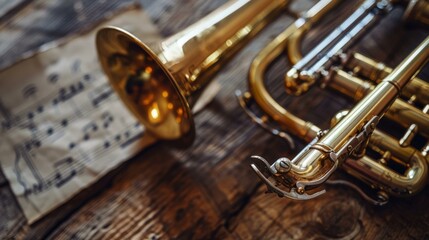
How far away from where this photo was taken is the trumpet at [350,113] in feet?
1.49

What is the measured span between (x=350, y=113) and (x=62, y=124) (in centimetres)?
49

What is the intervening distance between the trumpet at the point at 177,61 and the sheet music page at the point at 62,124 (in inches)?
2.3

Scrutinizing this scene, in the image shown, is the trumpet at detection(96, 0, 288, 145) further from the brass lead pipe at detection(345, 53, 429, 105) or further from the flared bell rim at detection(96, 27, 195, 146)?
the brass lead pipe at detection(345, 53, 429, 105)

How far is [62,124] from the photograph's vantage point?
73 centimetres

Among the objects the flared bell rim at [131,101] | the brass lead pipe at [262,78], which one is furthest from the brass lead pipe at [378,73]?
the flared bell rim at [131,101]

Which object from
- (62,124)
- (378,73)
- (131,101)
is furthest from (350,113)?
(62,124)

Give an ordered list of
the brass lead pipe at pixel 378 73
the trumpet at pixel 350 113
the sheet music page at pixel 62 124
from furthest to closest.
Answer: the sheet music page at pixel 62 124 < the brass lead pipe at pixel 378 73 < the trumpet at pixel 350 113

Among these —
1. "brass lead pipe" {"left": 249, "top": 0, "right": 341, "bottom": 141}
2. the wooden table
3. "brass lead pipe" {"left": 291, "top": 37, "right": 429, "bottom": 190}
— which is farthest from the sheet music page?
"brass lead pipe" {"left": 291, "top": 37, "right": 429, "bottom": 190}

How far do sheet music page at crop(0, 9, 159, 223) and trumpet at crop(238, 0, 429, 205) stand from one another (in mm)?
241

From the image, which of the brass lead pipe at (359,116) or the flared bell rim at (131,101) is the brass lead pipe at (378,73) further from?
the flared bell rim at (131,101)

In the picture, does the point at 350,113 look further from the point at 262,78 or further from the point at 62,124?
the point at 62,124

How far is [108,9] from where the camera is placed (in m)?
0.85

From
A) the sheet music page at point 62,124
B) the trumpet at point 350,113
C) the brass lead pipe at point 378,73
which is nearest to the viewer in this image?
the trumpet at point 350,113

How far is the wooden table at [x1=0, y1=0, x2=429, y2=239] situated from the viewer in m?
0.57
